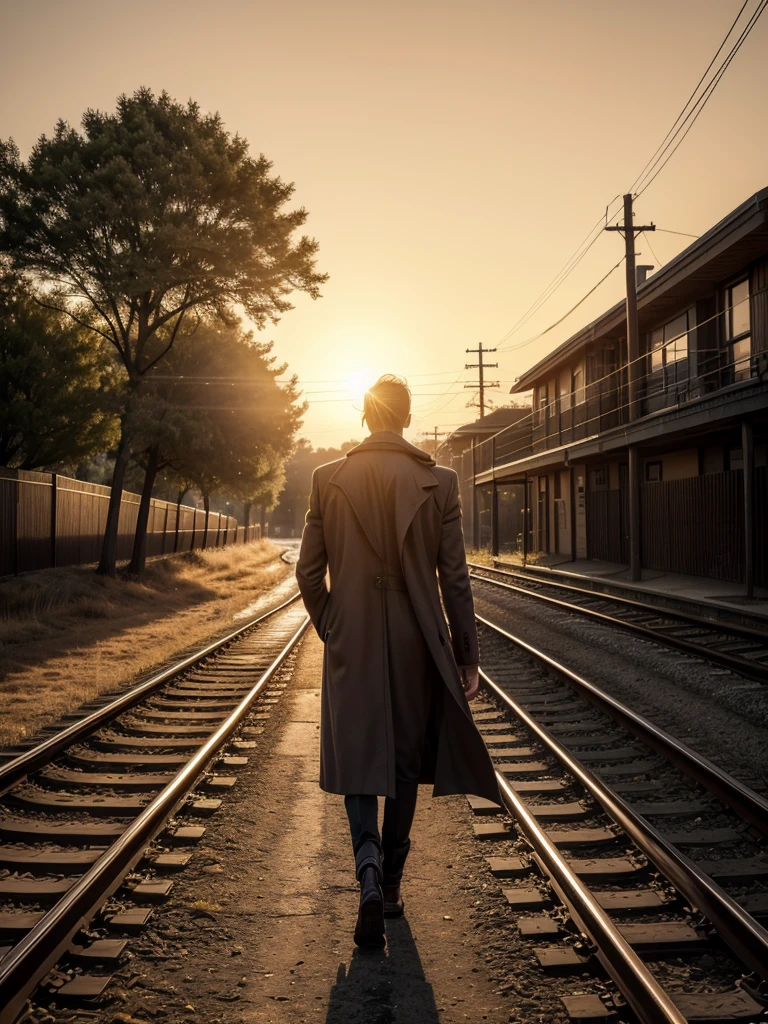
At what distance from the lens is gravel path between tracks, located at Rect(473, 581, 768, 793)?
6.93 metres

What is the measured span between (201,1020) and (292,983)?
0.38 metres

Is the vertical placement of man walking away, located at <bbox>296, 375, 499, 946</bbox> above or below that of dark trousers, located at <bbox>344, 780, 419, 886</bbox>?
above

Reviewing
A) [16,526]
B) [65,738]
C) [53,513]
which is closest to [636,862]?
[65,738]

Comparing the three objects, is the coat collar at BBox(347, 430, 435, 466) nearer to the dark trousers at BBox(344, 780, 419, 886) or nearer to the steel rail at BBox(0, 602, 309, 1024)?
the dark trousers at BBox(344, 780, 419, 886)

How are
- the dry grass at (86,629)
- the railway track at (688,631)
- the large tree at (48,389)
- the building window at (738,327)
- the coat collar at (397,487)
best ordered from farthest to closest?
the large tree at (48,389) → the building window at (738,327) → the railway track at (688,631) → the dry grass at (86,629) → the coat collar at (397,487)

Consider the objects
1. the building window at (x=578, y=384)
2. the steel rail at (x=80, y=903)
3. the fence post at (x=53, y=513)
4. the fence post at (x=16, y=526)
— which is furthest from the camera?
the building window at (x=578, y=384)

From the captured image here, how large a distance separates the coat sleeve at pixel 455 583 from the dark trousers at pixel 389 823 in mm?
571

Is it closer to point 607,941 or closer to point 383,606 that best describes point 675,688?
point 607,941

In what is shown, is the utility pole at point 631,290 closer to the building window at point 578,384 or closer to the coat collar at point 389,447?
the building window at point 578,384

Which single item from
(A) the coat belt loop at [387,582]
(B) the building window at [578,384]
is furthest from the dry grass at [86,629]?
(B) the building window at [578,384]

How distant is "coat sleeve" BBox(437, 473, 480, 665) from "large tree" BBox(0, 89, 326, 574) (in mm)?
18950

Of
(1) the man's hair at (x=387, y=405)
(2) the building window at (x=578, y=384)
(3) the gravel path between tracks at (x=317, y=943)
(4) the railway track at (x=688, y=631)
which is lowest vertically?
(3) the gravel path between tracks at (x=317, y=943)

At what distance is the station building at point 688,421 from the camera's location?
53.2ft

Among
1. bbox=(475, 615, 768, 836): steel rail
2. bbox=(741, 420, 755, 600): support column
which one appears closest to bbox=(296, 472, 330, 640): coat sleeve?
bbox=(475, 615, 768, 836): steel rail
